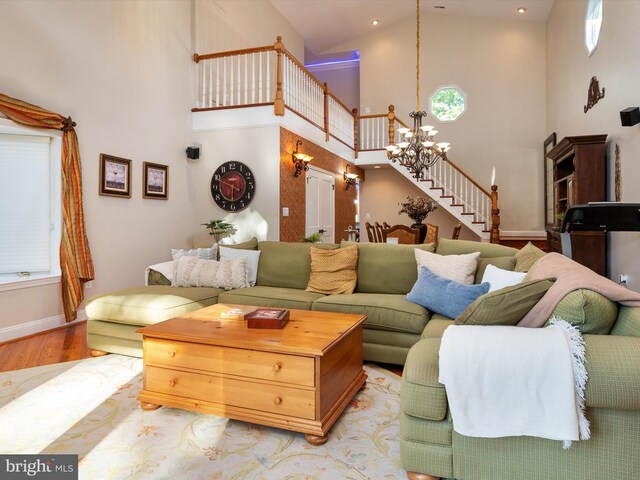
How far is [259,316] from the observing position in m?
2.60

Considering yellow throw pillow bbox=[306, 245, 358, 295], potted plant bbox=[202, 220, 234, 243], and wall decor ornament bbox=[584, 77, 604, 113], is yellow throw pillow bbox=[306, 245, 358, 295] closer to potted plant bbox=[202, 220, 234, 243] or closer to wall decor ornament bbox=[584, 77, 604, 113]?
potted plant bbox=[202, 220, 234, 243]

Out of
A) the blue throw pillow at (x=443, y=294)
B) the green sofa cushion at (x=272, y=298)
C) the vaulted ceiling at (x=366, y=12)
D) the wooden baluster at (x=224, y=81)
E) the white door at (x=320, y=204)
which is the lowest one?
the green sofa cushion at (x=272, y=298)

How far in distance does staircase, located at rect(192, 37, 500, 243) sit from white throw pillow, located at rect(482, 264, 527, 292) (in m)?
3.98

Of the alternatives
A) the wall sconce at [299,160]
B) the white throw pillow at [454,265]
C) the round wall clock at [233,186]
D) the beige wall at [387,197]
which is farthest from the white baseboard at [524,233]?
the white throw pillow at [454,265]

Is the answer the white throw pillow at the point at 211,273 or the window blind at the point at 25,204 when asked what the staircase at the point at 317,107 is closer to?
the window blind at the point at 25,204

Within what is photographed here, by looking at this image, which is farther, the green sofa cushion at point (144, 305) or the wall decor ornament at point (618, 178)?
the wall decor ornament at point (618, 178)

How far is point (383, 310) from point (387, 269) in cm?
67

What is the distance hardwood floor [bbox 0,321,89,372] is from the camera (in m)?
3.41

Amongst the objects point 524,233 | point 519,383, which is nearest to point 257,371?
point 519,383

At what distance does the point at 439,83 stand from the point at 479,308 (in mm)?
9211

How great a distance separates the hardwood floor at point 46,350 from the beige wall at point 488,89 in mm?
7559

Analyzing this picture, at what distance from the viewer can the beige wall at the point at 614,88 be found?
412cm

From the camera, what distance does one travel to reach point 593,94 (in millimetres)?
5445

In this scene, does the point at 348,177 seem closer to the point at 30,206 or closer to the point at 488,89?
the point at 488,89
